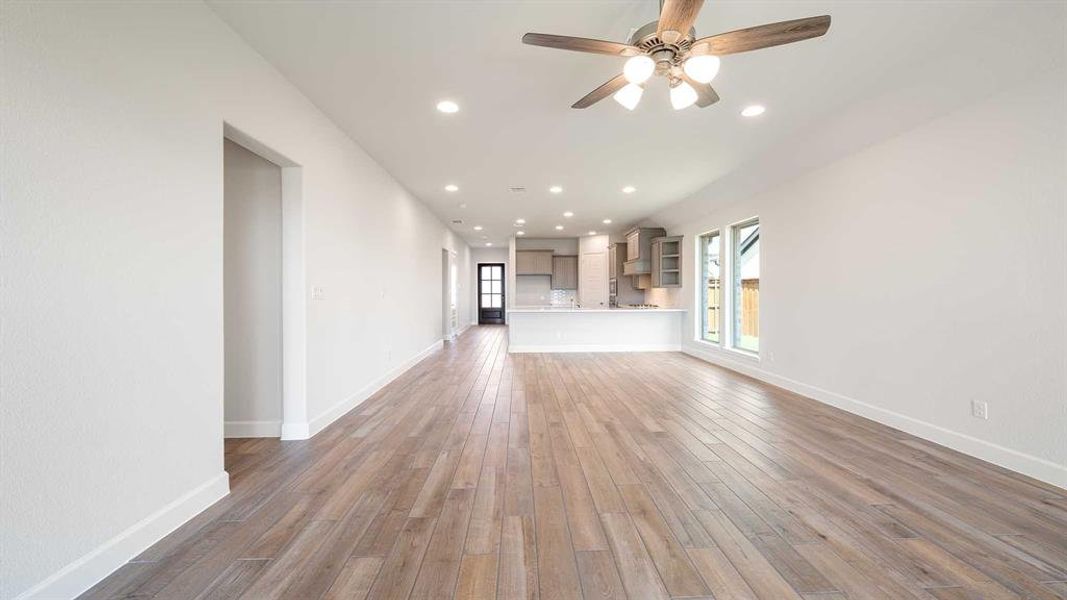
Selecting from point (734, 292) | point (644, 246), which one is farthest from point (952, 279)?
point (644, 246)

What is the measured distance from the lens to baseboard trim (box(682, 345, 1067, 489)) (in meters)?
2.25

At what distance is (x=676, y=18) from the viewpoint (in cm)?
173

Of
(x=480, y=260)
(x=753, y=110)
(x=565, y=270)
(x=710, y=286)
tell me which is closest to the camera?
(x=753, y=110)

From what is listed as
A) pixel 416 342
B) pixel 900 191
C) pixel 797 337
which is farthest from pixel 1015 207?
pixel 416 342

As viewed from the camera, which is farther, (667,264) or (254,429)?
(667,264)

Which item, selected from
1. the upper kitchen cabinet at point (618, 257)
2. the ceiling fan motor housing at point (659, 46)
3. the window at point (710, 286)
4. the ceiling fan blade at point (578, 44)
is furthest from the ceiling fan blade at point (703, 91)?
the upper kitchen cabinet at point (618, 257)

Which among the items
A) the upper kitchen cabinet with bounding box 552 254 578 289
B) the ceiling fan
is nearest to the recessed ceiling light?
the ceiling fan

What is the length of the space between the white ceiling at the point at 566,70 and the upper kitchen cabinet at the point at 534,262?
6.06 metres

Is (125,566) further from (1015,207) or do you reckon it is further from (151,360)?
(1015,207)

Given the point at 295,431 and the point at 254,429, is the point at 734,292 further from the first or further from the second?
the point at 254,429

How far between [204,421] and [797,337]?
5213mm

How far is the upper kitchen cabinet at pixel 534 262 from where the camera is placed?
1067 centimetres

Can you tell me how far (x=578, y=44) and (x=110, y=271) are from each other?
7.18ft

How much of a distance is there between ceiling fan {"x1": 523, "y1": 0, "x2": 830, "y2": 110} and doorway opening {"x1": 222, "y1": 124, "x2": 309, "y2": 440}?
2.21 metres
